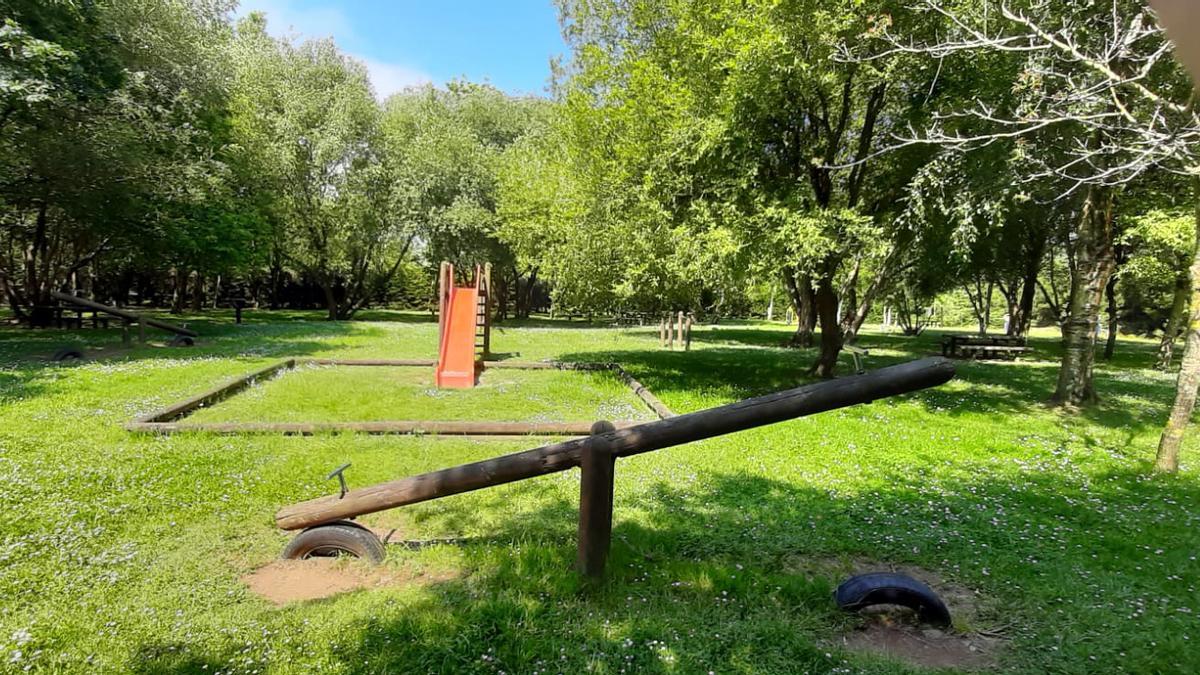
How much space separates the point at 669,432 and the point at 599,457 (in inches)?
19.9

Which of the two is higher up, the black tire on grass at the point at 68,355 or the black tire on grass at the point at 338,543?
the black tire on grass at the point at 68,355

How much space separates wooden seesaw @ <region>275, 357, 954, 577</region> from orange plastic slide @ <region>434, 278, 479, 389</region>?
7.55 m

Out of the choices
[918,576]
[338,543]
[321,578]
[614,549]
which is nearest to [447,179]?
[338,543]

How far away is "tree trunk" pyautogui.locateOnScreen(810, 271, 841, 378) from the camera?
42.5 feet

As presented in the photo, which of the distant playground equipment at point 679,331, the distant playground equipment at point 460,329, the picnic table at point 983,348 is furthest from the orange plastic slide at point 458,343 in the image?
the picnic table at point 983,348

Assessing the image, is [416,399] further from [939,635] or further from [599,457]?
[939,635]

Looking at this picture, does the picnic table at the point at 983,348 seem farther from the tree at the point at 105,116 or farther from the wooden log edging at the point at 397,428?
the tree at the point at 105,116

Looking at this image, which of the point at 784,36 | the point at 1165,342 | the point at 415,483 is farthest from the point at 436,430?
the point at 1165,342

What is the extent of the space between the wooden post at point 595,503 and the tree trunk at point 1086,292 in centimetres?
1093

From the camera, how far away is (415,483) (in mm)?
4238

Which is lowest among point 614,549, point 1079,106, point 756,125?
point 614,549

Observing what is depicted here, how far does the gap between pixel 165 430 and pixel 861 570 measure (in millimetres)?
7945

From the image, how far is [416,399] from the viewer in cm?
1047

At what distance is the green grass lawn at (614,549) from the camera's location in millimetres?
3516
